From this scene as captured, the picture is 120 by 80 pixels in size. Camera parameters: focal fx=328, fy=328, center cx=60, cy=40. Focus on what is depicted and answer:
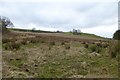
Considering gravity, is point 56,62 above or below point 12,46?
below

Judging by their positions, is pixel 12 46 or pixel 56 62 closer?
pixel 56 62

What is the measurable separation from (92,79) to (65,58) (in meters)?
3.25

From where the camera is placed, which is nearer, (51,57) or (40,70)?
(40,70)

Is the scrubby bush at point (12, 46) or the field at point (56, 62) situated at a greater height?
the scrubby bush at point (12, 46)

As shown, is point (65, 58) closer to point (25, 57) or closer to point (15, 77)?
point (25, 57)

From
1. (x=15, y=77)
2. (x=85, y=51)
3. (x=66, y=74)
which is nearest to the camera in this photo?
(x=15, y=77)

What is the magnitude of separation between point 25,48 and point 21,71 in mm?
4595

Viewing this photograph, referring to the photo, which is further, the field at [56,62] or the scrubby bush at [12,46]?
the scrubby bush at [12,46]

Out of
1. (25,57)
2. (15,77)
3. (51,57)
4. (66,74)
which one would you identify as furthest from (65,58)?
(15,77)

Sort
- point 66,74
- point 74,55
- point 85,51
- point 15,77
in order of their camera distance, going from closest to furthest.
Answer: point 15,77 < point 66,74 < point 74,55 < point 85,51

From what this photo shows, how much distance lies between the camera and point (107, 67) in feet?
40.2

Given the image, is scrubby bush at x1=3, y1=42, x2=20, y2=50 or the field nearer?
the field

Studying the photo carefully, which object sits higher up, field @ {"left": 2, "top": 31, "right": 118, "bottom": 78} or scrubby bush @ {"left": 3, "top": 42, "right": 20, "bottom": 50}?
scrubby bush @ {"left": 3, "top": 42, "right": 20, "bottom": 50}


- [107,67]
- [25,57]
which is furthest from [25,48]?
[107,67]
